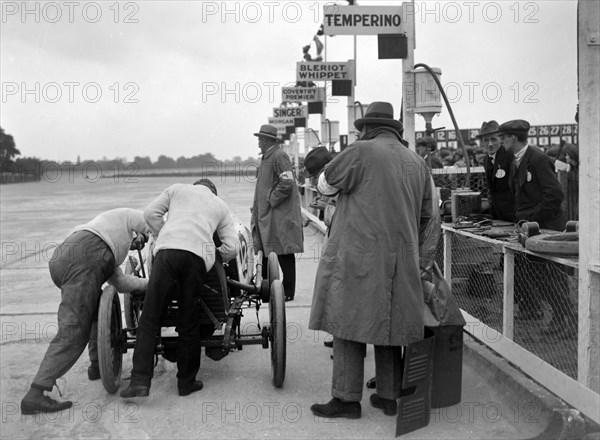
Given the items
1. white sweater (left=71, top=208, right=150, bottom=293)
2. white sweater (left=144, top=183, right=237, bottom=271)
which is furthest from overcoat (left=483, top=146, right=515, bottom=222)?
white sweater (left=71, top=208, right=150, bottom=293)

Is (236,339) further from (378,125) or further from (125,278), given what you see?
(378,125)

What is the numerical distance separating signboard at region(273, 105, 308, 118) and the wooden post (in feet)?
58.5

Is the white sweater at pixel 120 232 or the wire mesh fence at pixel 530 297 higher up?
the white sweater at pixel 120 232

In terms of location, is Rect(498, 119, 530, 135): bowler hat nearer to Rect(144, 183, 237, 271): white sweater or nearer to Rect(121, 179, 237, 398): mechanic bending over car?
A: Rect(144, 183, 237, 271): white sweater

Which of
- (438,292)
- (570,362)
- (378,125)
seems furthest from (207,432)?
(570,362)

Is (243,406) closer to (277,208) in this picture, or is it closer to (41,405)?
(41,405)

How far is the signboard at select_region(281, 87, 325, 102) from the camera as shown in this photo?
16.6 m

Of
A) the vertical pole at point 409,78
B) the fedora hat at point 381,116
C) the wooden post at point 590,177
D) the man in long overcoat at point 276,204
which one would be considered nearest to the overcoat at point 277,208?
the man in long overcoat at point 276,204

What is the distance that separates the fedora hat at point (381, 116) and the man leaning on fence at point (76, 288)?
6.81 feet

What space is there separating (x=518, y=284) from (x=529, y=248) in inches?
60.5

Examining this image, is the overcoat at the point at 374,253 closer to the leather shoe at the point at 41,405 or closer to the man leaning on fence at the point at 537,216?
the man leaning on fence at the point at 537,216

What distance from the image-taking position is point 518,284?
6.11 m

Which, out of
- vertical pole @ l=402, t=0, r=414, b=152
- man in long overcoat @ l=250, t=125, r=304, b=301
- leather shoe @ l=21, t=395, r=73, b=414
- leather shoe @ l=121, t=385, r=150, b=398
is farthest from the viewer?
man in long overcoat @ l=250, t=125, r=304, b=301

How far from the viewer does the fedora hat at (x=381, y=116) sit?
14.9 feet
